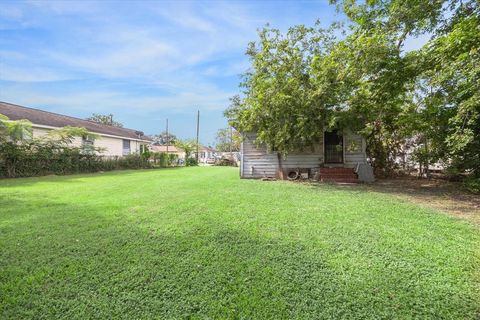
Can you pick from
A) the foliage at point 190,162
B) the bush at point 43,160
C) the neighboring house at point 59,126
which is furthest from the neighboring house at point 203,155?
the bush at point 43,160

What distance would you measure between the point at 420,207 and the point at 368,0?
6.41 meters

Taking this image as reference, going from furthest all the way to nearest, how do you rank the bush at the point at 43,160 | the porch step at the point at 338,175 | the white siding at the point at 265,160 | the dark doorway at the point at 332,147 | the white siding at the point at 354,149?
the bush at the point at 43,160 → the white siding at the point at 265,160 → the dark doorway at the point at 332,147 → the white siding at the point at 354,149 → the porch step at the point at 338,175

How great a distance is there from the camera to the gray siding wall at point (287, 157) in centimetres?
1046

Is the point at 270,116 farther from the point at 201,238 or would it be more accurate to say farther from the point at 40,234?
the point at 40,234

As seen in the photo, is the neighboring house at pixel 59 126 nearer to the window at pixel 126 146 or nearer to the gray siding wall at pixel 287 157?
the window at pixel 126 146

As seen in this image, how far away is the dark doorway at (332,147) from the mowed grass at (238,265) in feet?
20.1

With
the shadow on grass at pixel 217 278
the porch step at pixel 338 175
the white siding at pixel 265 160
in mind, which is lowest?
the shadow on grass at pixel 217 278

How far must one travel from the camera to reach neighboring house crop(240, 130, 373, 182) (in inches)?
394

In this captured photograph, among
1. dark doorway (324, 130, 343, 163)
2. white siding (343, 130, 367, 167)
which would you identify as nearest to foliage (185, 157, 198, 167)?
dark doorway (324, 130, 343, 163)

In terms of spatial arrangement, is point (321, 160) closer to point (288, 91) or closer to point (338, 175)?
point (338, 175)

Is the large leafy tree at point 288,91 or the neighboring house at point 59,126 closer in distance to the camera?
the large leafy tree at point 288,91

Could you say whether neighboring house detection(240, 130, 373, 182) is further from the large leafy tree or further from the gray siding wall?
the large leafy tree

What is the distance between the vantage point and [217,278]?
2.43m

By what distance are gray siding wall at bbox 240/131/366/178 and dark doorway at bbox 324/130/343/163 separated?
0.22 m
